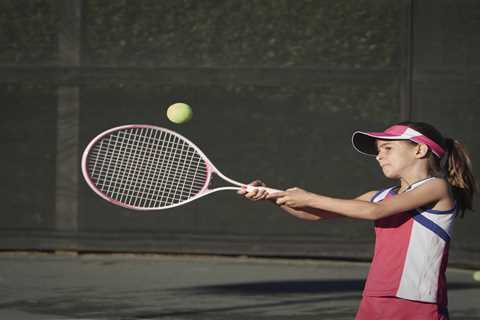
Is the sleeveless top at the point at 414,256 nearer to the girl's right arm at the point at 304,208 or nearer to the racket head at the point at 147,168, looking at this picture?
the girl's right arm at the point at 304,208

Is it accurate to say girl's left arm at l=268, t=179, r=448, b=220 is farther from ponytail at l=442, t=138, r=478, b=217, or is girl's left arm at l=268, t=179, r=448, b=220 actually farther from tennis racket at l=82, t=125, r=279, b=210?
tennis racket at l=82, t=125, r=279, b=210

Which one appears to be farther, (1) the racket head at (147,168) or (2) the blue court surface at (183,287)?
(2) the blue court surface at (183,287)

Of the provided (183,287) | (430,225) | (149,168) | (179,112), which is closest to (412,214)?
(430,225)

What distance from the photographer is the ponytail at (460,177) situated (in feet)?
14.4

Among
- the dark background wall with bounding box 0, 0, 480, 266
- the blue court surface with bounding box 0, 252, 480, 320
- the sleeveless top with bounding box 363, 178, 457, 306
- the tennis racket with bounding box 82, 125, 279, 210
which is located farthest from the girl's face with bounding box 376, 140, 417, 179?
the dark background wall with bounding box 0, 0, 480, 266

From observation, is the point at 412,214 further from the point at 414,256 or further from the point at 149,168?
the point at 149,168

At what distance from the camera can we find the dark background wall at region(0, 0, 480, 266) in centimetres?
961

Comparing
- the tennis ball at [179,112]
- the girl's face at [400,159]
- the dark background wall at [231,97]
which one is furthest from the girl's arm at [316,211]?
the dark background wall at [231,97]

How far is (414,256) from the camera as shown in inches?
169

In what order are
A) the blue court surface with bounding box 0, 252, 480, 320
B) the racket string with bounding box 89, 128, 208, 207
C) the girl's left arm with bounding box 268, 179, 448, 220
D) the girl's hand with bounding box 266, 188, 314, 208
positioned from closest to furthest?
the girl's left arm with bounding box 268, 179, 448, 220 → the girl's hand with bounding box 266, 188, 314, 208 → the racket string with bounding box 89, 128, 208, 207 → the blue court surface with bounding box 0, 252, 480, 320

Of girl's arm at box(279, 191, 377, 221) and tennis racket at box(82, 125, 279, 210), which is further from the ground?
tennis racket at box(82, 125, 279, 210)

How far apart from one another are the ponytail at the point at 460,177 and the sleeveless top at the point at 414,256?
69mm

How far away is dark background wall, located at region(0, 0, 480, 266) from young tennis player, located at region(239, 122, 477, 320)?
16.9ft

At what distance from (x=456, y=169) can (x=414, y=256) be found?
40 centimetres
